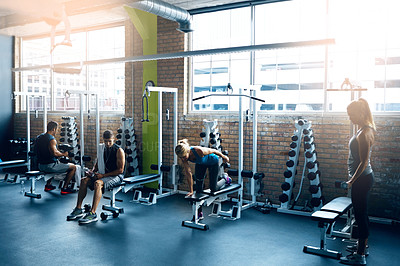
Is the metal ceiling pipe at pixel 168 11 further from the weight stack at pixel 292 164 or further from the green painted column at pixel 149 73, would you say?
the weight stack at pixel 292 164

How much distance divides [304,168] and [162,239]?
237 cm

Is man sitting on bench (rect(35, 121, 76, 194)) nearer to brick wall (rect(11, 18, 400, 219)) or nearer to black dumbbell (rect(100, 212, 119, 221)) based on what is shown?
brick wall (rect(11, 18, 400, 219))

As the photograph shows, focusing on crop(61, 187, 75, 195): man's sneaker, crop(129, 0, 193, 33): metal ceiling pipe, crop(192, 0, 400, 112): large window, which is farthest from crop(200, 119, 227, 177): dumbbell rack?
crop(61, 187, 75, 195): man's sneaker

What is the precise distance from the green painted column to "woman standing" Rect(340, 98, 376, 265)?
412cm

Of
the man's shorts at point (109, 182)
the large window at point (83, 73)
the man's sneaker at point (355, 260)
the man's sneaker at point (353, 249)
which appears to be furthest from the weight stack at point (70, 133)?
the man's sneaker at point (355, 260)

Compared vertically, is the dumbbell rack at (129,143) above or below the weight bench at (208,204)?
above

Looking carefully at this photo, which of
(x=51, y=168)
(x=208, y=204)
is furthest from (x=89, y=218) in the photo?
(x=51, y=168)

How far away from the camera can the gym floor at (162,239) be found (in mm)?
3809

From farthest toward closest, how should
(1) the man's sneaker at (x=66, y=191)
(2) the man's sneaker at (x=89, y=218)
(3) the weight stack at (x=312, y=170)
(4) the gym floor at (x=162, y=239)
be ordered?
(1) the man's sneaker at (x=66, y=191) → (3) the weight stack at (x=312, y=170) → (2) the man's sneaker at (x=89, y=218) → (4) the gym floor at (x=162, y=239)

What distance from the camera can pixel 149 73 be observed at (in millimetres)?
7152

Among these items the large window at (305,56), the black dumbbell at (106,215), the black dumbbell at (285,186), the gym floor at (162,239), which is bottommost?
the gym floor at (162,239)

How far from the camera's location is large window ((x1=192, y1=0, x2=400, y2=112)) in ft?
17.3

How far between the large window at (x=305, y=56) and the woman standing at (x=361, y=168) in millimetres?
1936

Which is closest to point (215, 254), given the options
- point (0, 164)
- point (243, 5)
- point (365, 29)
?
point (365, 29)
